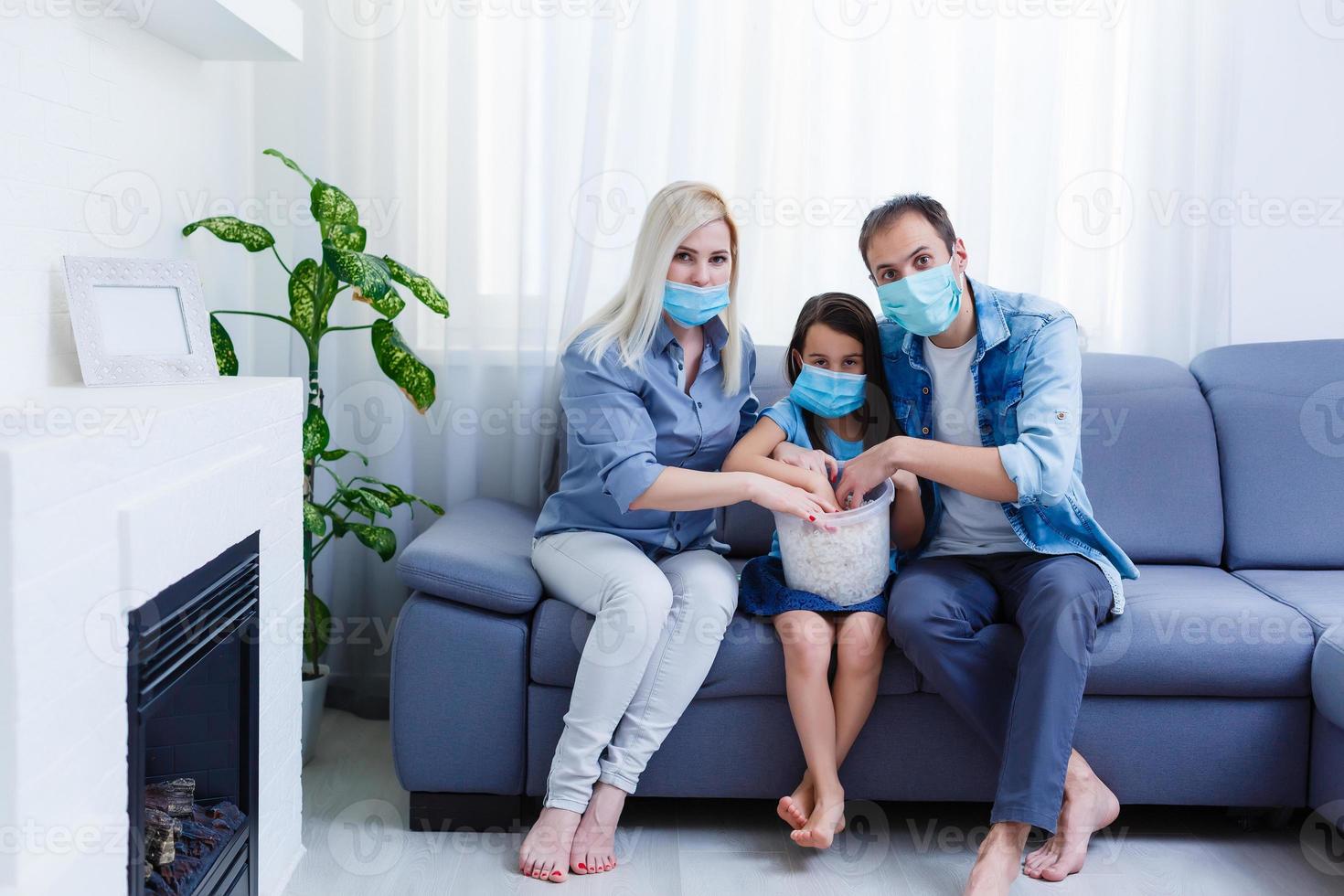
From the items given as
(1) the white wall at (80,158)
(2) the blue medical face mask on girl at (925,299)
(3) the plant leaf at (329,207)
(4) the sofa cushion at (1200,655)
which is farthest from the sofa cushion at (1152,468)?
(1) the white wall at (80,158)

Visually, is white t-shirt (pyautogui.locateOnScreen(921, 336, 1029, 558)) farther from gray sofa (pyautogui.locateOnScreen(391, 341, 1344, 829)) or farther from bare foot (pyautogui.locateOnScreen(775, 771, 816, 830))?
bare foot (pyautogui.locateOnScreen(775, 771, 816, 830))

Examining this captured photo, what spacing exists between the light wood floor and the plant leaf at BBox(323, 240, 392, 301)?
3.23ft

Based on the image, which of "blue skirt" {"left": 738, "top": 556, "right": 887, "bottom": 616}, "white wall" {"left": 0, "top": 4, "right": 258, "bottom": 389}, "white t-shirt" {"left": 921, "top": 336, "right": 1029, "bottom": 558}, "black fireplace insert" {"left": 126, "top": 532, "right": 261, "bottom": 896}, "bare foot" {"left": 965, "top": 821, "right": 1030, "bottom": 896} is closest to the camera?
"black fireplace insert" {"left": 126, "top": 532, "right": 261, "bottom": 896}

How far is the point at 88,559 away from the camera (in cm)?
112

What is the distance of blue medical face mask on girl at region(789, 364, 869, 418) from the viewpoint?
1965mm

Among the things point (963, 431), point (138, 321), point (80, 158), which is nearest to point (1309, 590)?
point (963, 431)

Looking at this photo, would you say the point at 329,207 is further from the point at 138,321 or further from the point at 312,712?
the point at 312,712

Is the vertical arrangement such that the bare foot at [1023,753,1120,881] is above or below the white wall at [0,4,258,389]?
below

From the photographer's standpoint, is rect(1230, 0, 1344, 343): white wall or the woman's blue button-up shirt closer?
the woman's blue button-up shirt

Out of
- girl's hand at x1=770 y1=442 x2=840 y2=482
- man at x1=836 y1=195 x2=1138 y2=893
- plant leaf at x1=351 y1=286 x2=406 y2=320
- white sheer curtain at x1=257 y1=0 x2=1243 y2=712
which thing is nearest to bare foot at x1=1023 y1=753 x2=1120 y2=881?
man at x1=836 y1=195 x2=1138 y2=893

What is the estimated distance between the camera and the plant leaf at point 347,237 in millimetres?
2031

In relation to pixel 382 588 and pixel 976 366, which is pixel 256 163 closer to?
pixel 382 588

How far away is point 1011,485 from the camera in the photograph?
5.90ft

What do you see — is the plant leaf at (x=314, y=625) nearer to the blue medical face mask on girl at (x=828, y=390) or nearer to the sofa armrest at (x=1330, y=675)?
the blue medical face mask on girl at (x=828, y=390)
